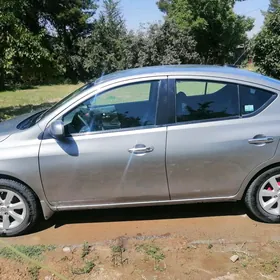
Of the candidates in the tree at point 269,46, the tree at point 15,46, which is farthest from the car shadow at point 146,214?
the tree at point 269,46

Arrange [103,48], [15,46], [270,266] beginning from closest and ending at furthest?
[270,266] < [15,46] < [103,48]

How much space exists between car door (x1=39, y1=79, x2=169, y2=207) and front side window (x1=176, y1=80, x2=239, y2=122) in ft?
0.69

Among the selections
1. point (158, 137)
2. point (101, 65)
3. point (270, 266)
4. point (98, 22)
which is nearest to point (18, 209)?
point (158, 137)

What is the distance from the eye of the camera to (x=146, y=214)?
4.21 m

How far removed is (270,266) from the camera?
3135mm

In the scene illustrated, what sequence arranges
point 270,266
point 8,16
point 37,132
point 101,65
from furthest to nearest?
point 101,65, point 8,16, point 37,132, point 270,266

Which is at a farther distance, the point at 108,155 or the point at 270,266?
the point at 108,155

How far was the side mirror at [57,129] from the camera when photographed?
136 inches

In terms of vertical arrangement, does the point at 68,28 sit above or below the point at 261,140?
above

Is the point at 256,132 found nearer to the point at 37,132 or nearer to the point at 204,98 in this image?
the point at 204,98

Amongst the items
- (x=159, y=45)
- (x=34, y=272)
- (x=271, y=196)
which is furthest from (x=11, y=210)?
(x=159, y=45)

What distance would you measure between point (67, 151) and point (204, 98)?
147 centimetres

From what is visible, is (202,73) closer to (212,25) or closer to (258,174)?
(258,174)

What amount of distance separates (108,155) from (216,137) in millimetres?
1062
